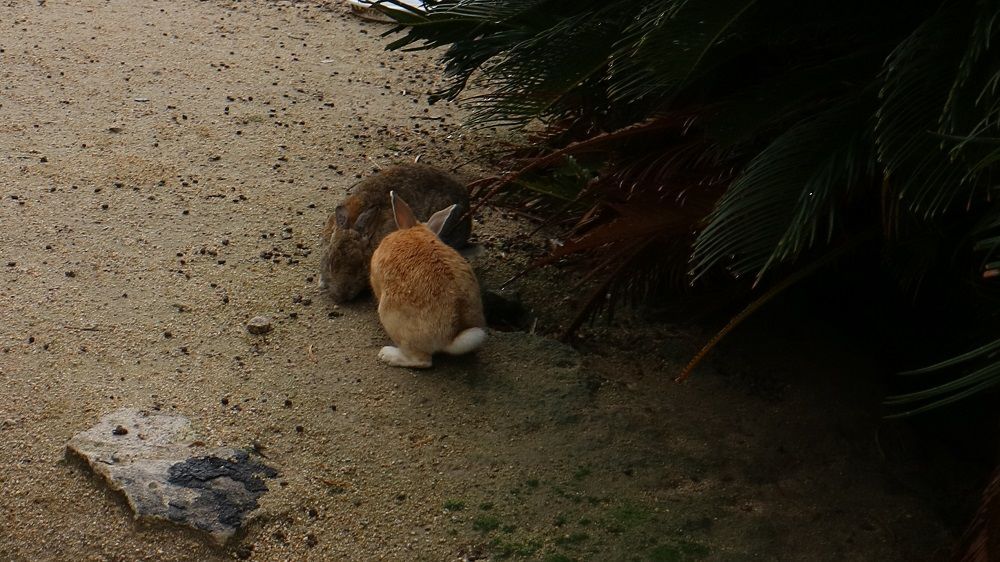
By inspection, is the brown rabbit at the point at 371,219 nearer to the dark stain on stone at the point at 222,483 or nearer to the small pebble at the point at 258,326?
the small pebble at the point at 258,326

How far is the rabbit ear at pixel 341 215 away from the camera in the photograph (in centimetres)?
486

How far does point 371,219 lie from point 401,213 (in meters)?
0.27

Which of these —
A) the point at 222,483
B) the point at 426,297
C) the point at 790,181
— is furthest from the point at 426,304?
the point at 790,181

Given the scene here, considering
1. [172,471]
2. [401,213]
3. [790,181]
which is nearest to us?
[790,181]

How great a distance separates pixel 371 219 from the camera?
4883mm

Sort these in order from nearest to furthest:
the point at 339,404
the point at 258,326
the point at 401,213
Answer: the point at 339,404
the point at 258,326
the point at 401,213

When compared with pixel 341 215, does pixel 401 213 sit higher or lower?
higher

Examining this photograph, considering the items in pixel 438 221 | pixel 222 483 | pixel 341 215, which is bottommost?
pixel 222 483

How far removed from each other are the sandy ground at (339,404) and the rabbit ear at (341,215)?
21 centimetres

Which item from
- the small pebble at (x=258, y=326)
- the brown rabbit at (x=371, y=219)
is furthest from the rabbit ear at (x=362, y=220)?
the small pebble at (x=258, y=326)

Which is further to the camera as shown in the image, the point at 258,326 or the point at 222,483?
the point at 258,326

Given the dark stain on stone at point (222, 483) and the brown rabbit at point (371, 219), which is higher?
the brown rabbit at point (371, 219)

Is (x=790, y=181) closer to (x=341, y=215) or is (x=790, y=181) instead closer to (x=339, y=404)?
(x=339, y=404)

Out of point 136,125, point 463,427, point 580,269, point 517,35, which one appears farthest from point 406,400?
point 136,125
